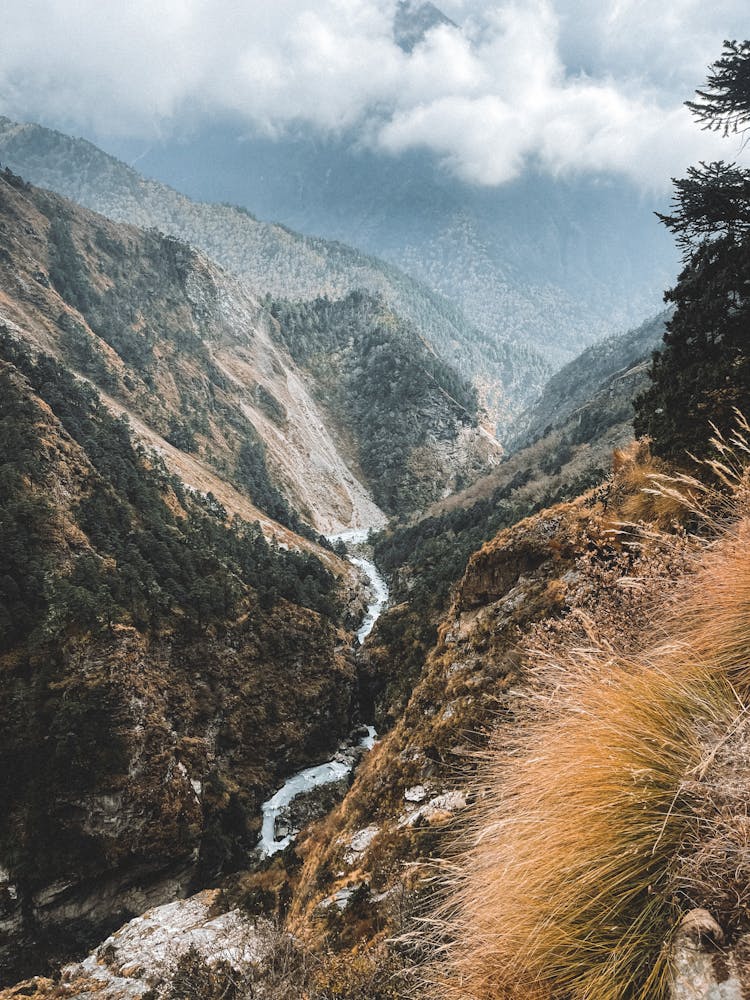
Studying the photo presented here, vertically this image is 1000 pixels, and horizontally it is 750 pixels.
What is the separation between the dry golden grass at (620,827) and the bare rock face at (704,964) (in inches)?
2.7

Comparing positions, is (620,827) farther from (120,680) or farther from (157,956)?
(120,680)

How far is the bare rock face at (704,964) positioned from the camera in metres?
1.61

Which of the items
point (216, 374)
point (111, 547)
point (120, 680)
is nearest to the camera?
point (120, 680)

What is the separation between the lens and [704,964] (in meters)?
1.68

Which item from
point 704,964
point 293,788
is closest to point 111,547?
point 293,788

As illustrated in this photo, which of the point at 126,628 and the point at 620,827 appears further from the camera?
the point at 126,628

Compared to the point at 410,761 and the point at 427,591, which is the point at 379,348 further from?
the point at 410,761

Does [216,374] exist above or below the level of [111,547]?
above

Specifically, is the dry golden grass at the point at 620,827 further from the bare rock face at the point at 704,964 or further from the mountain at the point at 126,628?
the mountain at the point at 126,628

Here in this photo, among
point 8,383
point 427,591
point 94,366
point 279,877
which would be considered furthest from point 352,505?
point 279,877

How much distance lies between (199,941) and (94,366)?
82.9m

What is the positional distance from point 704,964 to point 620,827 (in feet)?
1.50

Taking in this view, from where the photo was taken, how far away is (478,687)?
11.1 meters

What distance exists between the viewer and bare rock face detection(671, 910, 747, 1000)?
5.29 feet
